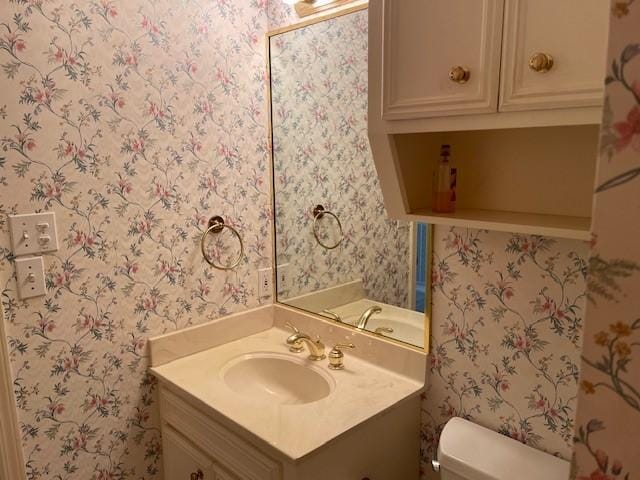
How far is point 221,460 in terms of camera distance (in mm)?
1329

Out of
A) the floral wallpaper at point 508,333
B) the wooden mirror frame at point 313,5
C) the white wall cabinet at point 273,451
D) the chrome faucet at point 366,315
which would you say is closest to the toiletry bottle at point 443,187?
the floral wallpaper at point 508,333

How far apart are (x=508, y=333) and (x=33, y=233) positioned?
4.30 ft

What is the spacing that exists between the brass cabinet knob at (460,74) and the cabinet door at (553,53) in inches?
2.9

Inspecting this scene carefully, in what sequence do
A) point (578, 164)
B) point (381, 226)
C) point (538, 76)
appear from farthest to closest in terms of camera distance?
point (381, 226), point (578, 164), point (538, 76)

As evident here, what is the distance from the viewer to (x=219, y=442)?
1.33 m

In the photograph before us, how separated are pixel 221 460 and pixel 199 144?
101 cm

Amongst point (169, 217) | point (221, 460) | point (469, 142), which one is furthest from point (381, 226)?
point (221, 460)

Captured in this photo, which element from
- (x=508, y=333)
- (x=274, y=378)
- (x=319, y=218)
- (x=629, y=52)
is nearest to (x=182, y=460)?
(x=274, y=378)

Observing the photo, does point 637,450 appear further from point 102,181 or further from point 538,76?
point 102,181

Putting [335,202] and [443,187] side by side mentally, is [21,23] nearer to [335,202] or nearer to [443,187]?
[335,202]

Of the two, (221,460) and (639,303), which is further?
(221,460)

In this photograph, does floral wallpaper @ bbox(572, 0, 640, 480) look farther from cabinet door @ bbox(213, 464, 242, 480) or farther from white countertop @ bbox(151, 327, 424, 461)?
cabinet door @ bbox(213, 464, 242, 480)

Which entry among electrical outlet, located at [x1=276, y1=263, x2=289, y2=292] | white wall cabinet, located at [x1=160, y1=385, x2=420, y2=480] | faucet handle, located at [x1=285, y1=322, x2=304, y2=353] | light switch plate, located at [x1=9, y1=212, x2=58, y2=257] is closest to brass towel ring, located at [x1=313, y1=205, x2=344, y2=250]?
electrical outlet, located at [x1=276, y1=263, x2=289, y2=292]

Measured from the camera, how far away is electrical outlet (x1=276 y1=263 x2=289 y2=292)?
1.87m
